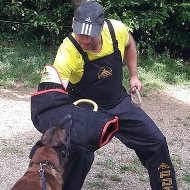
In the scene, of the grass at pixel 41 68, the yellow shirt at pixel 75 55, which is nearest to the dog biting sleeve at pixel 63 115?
the yellow shirt at pixel 75 55

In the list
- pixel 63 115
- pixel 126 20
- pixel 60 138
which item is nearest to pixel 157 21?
pixel 126 20

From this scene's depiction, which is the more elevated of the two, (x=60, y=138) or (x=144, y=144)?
(x=60, y=138)

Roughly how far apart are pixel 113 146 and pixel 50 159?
2.66m

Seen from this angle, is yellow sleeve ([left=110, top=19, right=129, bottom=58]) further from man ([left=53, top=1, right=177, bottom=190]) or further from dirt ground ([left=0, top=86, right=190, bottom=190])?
dirt ground ([left=0, top=86, right=190, bottom=190])

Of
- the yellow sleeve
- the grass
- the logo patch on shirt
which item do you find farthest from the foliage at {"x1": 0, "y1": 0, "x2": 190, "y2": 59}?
the logo patch on shirt

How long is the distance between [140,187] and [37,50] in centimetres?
638

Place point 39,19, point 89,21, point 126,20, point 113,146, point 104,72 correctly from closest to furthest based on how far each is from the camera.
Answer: point 89,21
point 104,72
point 113,146
point 126,20
point 39,19

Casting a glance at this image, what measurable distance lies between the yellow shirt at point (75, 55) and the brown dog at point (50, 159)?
16.2 inches

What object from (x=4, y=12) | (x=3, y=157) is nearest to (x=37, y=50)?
(x=4, y=12)

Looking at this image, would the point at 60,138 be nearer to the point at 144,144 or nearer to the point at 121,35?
the point at 144,144

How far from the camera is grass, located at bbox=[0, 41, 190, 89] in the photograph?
28.0 ft

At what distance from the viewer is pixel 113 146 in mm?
5883

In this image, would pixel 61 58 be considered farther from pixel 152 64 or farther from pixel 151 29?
pixel 151 29

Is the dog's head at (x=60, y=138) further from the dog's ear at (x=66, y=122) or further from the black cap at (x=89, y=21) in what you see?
the black cap at (x=89, y=21)
